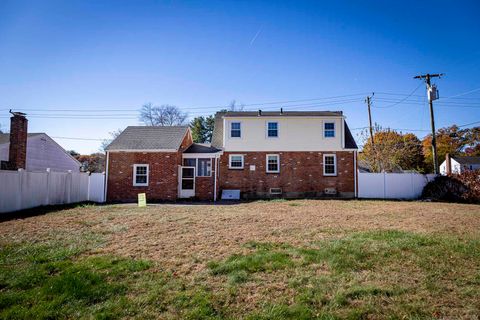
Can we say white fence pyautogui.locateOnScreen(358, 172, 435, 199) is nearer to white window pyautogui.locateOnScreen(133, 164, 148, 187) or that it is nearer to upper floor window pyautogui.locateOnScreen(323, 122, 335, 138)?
upper floor window pyautogui.locateOnScreen(323, 122, 335, 138)

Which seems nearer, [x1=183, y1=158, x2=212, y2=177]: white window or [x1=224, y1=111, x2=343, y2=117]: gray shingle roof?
[x1=183, y1=158, x2=212, y2=177]: white window

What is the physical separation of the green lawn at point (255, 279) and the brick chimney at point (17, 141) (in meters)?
9.69

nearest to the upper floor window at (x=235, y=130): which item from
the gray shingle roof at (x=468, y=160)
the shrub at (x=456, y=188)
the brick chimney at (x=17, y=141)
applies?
the brick chimney at (x=17, y=141)

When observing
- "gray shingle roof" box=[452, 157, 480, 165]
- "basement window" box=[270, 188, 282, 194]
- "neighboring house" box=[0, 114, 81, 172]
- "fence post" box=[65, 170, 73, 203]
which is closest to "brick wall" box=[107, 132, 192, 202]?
"fence post" box=[65, 170, 73, 203]

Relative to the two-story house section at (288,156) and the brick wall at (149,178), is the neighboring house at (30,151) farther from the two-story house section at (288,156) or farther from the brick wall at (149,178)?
the two-story house section at (288,156)

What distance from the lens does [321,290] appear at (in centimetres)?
369

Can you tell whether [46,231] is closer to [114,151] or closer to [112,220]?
[112,220]

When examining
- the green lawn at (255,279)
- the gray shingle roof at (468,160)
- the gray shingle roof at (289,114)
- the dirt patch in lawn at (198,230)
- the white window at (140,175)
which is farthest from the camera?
the gray shingle roof at (468,160)

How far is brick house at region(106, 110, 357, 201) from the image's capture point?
17.9 m

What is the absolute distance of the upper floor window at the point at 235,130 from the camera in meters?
19.4

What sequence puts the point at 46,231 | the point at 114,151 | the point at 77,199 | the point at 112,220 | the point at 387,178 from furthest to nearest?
the point at 387,178 < the point at 114,151 < the point at 77,199 < the point at 112,220 < the point at 46,231

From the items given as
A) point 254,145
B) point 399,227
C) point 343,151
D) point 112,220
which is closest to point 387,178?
point 343,151

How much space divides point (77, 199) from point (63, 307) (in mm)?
14885

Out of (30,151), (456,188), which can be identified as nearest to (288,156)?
(456,188)
